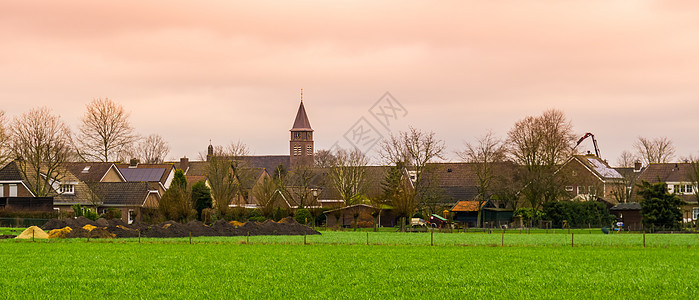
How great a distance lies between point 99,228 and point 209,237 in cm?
760

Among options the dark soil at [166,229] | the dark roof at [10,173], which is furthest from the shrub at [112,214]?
the dark soil at [166,229]

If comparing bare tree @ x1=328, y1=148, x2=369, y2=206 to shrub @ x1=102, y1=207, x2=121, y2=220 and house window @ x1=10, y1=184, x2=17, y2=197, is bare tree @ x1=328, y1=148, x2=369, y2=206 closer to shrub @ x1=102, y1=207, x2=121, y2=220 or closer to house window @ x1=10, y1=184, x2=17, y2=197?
shrub @ x1=102, y1=207, x2=121, y2=220

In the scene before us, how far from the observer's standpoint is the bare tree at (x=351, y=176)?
308 feet

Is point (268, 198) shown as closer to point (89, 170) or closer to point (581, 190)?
point (89, 170)

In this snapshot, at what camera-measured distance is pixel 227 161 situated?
10125 centimetres

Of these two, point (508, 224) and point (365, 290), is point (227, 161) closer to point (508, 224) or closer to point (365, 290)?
point (508, 224)

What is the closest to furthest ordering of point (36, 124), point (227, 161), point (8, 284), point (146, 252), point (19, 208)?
point (8, 284)
point (146, 252)
point (19, 208)
point (36, 124)
point (227, 161)

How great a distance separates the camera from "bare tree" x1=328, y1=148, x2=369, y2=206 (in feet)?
308

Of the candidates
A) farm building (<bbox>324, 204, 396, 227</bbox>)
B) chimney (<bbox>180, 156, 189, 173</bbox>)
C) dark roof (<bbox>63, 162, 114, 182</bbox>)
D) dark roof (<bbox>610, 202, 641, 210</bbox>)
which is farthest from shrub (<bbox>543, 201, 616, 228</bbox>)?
chimney (<bbox>180, 156, 189, 173</bbox>)

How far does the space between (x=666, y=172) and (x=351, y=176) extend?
44.9 meters

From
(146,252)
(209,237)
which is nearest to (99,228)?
(209,237)

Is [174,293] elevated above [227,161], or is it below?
below

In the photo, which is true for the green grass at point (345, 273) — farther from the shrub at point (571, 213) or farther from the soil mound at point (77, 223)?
the shrub at point (571, 213)

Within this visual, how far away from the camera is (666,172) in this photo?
113 m
